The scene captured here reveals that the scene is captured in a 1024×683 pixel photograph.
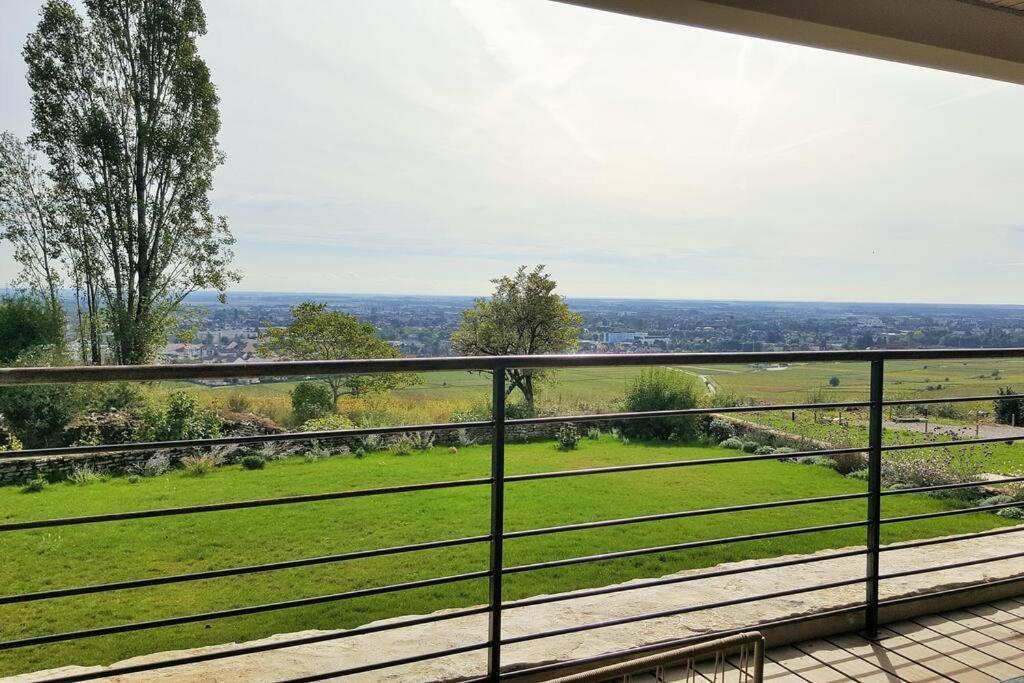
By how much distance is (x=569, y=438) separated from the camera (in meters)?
12.9

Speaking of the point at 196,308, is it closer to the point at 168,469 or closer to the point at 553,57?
the point at 168,469

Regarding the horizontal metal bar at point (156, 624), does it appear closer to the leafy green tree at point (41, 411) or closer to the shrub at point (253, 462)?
the shrub at point (253, 462)

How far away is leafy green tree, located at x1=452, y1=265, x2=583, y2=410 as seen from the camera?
13.9 metres

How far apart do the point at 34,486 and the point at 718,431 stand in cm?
1119

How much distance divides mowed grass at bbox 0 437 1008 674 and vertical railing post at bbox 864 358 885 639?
3707mm

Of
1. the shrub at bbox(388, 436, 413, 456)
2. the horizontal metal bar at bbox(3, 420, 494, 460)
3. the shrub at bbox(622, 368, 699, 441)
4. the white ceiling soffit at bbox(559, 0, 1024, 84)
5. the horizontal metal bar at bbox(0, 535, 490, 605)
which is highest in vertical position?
the white ceiling soffit at bbox(559, 0, 1024, 84)

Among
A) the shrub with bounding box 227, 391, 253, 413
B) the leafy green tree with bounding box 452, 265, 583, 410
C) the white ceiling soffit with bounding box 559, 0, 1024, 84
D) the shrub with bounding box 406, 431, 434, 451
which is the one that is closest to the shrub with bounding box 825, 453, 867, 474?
the leafy green tree with bounding box 452, 265, 583, 410

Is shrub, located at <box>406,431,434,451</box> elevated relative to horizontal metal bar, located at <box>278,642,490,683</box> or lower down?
lower down

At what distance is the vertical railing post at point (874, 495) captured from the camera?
2.37m

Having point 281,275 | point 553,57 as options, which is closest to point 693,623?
point 553,57

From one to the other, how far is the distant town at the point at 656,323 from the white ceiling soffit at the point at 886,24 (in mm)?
4840

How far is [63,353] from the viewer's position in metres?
14.0

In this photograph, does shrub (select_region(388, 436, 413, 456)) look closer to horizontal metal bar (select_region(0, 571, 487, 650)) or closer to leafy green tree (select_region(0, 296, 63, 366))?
leafy green tree (select_region(0, 296, 63, 366))

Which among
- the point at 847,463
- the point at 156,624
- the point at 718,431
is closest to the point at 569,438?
the point at 718,431
